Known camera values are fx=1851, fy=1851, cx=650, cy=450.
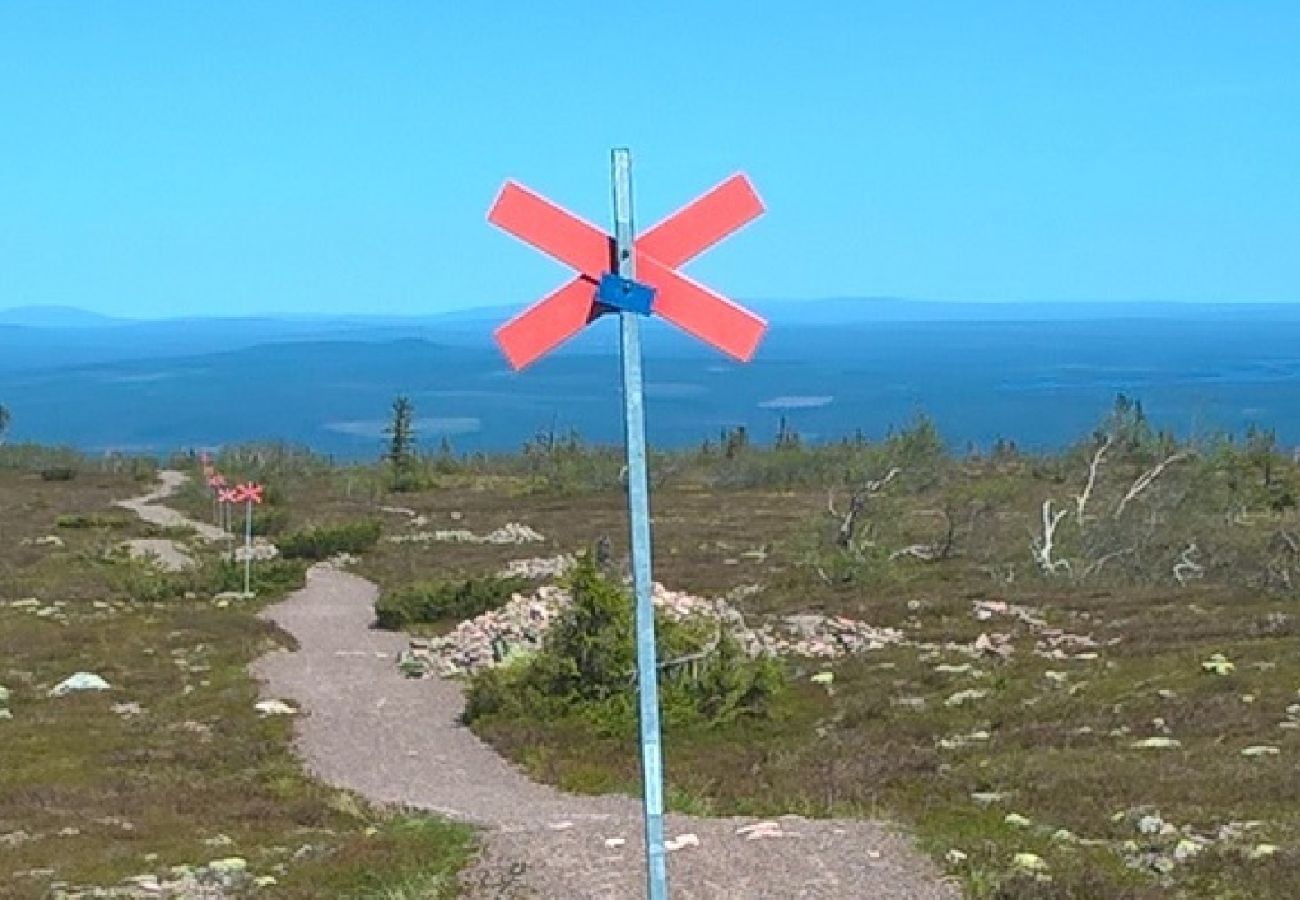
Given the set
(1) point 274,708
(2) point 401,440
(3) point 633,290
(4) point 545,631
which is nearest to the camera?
(3) point 633,290

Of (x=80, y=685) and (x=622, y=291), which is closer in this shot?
(x=622, y=291)

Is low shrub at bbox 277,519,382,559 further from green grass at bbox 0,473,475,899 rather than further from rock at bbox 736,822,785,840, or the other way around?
rock at bbox 736,822,785,840

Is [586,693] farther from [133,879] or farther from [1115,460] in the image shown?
[1115,460]

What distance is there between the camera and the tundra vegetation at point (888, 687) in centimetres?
1531

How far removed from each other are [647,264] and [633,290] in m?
0.15

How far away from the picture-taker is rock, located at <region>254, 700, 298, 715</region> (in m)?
26.9

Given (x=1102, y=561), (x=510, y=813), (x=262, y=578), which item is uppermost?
(x=510, y=813)

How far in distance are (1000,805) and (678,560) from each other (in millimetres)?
38538

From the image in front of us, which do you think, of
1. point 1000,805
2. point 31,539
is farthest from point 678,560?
point 1000,805

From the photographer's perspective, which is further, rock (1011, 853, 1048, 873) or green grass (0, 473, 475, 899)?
green grass (0, 473, 475, 899)

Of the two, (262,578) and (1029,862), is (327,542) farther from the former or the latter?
(1029,862)

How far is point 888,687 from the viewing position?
26828 mm

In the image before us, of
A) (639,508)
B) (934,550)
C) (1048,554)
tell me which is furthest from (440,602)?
(639,508)

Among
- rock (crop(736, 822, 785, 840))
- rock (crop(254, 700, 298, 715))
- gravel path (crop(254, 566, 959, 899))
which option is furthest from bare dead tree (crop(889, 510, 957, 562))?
rock (crop(736, 822, 785, 840))
